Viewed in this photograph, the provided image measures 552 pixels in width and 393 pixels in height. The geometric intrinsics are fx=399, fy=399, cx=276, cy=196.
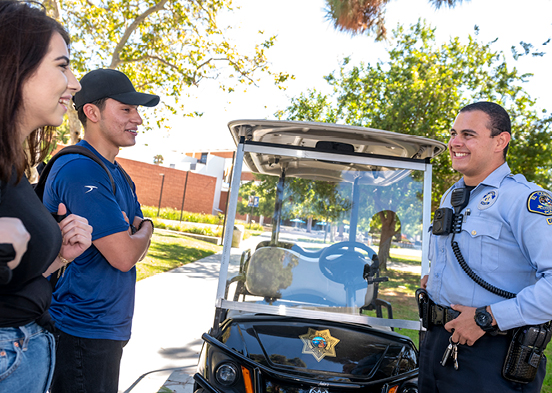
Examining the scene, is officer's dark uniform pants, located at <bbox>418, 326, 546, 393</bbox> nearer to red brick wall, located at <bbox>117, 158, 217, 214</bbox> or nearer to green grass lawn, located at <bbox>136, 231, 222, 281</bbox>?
green grass lawn, located at <bbox>136, 231, 222, 281</bbox>

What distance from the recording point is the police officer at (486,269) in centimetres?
172

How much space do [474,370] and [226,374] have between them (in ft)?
3.92

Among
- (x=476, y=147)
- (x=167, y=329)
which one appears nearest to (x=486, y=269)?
(x=476, y=147)

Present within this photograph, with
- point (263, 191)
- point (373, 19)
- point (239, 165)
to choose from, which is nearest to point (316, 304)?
point (263, 191)

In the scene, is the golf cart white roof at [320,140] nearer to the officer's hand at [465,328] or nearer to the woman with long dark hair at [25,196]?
the officer's hand at [465,328]

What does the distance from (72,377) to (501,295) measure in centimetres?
189

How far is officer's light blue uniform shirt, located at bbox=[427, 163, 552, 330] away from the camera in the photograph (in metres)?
1.67

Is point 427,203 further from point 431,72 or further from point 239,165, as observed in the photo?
point 431,72

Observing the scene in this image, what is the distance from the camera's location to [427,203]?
8.81 ft

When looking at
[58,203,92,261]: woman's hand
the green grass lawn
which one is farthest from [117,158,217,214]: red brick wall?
[58,203,92,261]: woman's hand

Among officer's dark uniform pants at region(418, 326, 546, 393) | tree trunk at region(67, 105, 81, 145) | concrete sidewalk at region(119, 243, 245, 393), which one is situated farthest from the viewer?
tree trunk at region(67, 105, 81, 145)

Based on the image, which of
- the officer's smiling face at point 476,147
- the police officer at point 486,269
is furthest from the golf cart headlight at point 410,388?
the officer's smiling face at point 476,147

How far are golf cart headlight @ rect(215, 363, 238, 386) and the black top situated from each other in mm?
1173

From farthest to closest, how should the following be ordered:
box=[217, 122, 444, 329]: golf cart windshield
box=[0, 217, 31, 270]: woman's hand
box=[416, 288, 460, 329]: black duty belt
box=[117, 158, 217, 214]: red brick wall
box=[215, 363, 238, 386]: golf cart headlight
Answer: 1. box=[117, 158, 217, 214]: red brick wall
2. box=[217, 122, 444, 329]: golf cart windshield
3. box=[215, 363, 238, 386]: golf cart headlight
4. box=[416, 288, 460, 329]: black duty belt
5. box=[0, 217, 31, 270]: woman's hand
